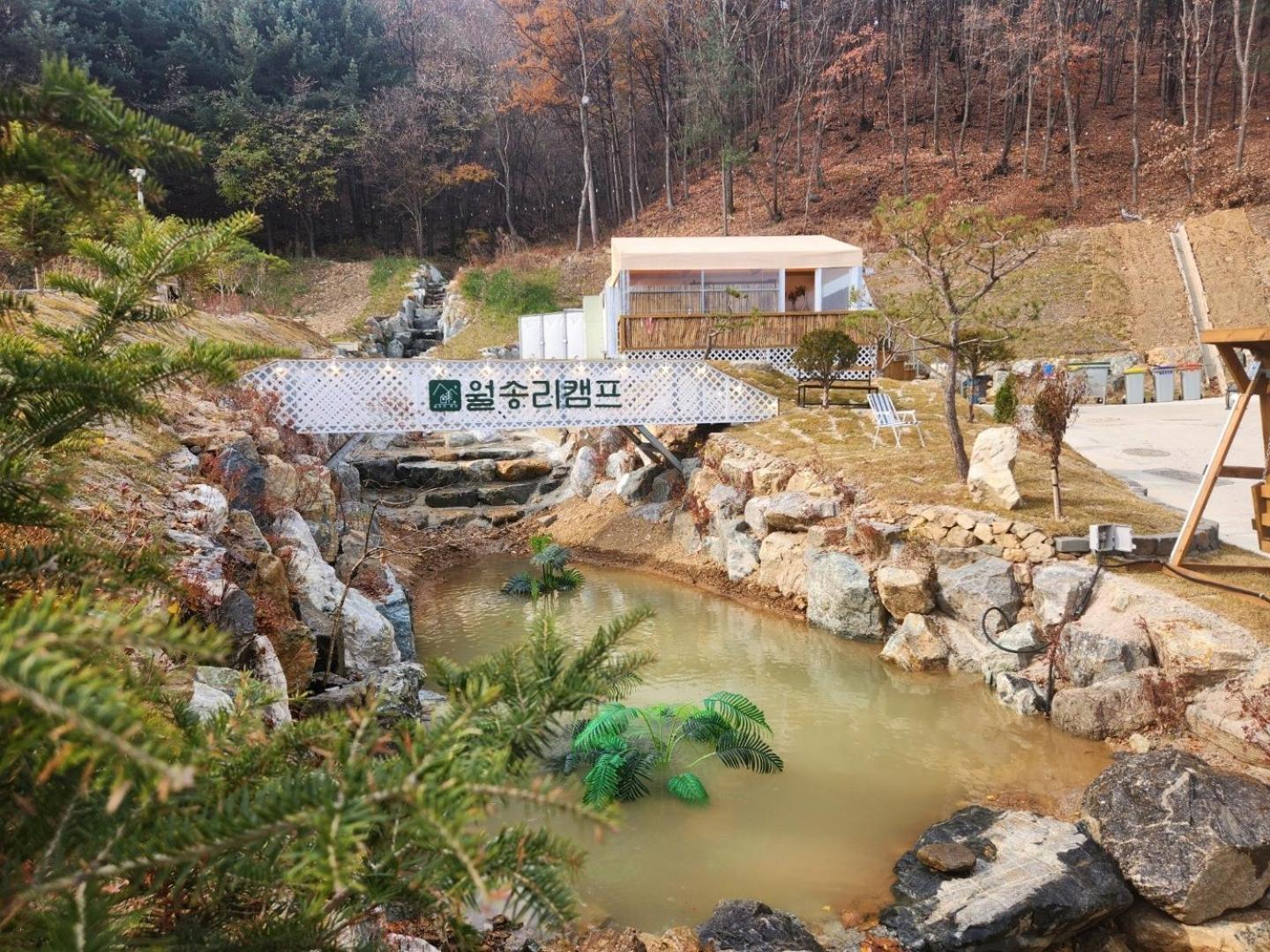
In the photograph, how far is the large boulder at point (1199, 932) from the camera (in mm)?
5051

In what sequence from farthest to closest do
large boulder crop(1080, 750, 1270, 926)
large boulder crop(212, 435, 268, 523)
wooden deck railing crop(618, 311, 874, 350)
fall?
wooden deck railing crop(618, 311, 874, 350) → large boulder crop(212, 435, 268, 523) → large boulder crop(1080, 750, 1270, 926)

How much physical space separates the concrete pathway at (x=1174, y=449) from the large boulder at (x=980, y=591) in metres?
2.47

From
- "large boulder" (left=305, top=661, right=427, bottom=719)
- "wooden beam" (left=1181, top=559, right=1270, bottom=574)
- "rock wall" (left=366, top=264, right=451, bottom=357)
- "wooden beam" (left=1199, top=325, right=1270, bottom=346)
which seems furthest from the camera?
"rock wall" (left=366, top=264, right=451, bottom=357)

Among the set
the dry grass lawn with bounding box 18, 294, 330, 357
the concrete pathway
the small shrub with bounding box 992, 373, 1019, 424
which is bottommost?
the concrete pathway

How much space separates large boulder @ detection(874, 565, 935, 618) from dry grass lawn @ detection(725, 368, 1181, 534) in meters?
1.46

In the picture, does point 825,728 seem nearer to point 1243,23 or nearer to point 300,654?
point 300,654

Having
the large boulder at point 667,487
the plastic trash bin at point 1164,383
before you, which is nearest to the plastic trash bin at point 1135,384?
the plastic trash bin at point 1164,383

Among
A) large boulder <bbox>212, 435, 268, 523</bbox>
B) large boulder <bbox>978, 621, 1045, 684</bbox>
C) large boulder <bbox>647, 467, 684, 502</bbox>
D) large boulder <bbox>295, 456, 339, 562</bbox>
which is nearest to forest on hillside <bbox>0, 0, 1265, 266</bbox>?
A: large boulder <bbox>647, 467, 684, 502</bbox>

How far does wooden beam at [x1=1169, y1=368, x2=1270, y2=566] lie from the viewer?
7977 millimetres

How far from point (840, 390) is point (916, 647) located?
31.4ft

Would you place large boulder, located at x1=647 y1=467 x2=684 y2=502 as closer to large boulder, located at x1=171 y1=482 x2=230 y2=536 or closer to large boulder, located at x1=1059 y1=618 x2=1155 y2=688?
large boulder, located at x1=1059 y1=618 x2=1155 y2=688

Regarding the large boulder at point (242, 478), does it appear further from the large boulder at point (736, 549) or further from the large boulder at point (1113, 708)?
the large boulder at point (1113, 708)

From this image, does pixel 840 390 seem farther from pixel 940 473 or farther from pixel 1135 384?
pixel 1135 384

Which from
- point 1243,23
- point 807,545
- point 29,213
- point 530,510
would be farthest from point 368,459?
point 1243,23
